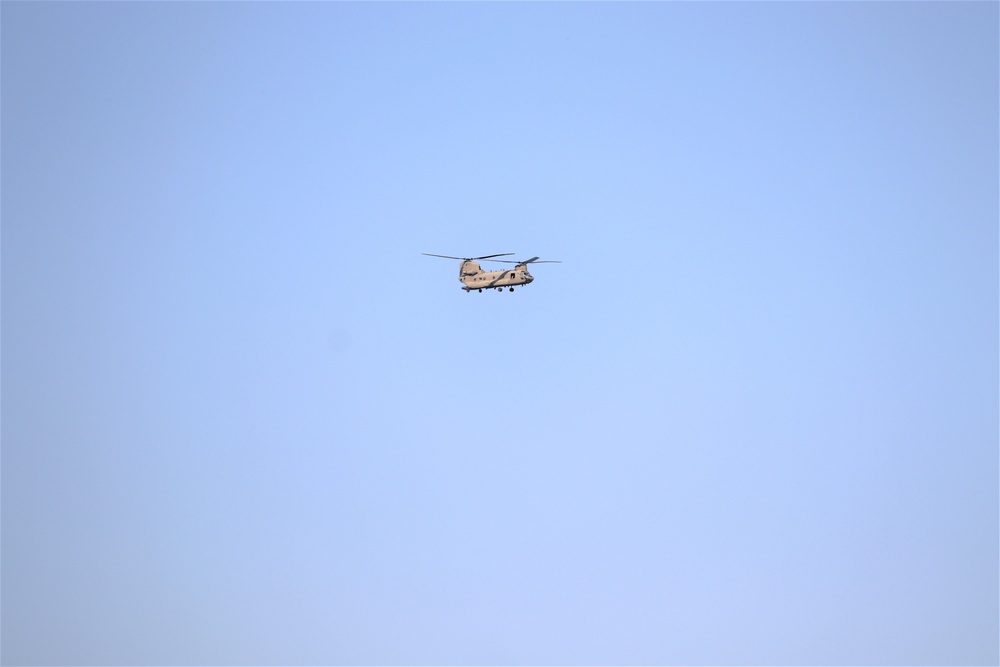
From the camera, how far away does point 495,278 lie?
404 feet

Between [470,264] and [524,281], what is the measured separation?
714cm

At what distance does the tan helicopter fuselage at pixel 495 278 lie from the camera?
402 ft

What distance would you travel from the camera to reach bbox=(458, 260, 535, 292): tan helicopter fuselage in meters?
122

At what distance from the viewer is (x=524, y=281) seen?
402 ft

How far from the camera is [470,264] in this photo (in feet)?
417
